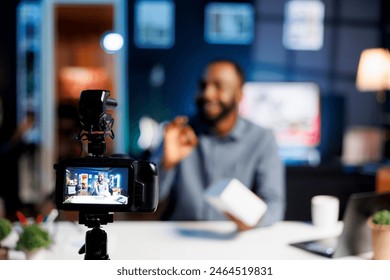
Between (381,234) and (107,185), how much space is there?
776 mm

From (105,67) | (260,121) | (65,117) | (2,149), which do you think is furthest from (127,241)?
(105,67)

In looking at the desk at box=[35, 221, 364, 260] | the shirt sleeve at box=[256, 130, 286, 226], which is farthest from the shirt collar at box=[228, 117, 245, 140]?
the desk at box=[35, 221, 364, 260]

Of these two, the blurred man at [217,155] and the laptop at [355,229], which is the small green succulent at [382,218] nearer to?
the laptop at [355,229]

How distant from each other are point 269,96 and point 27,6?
2655 mm

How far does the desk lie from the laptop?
0.06 metres

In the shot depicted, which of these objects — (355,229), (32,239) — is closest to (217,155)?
(355,229)

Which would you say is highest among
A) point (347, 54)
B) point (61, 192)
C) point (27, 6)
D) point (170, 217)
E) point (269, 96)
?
point (27, 6)

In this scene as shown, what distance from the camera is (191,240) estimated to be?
5.34ft

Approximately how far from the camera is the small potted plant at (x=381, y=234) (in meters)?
1.40

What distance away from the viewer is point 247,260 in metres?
1.39

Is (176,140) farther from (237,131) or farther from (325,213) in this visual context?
(325,213)

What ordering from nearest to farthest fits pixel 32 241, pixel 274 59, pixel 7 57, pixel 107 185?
pixel 107 185 → pixel 32 241 → pixel 274 59 → pixel 7 57

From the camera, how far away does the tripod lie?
47.6 inches

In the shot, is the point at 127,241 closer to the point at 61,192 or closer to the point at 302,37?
the point at 61,192
